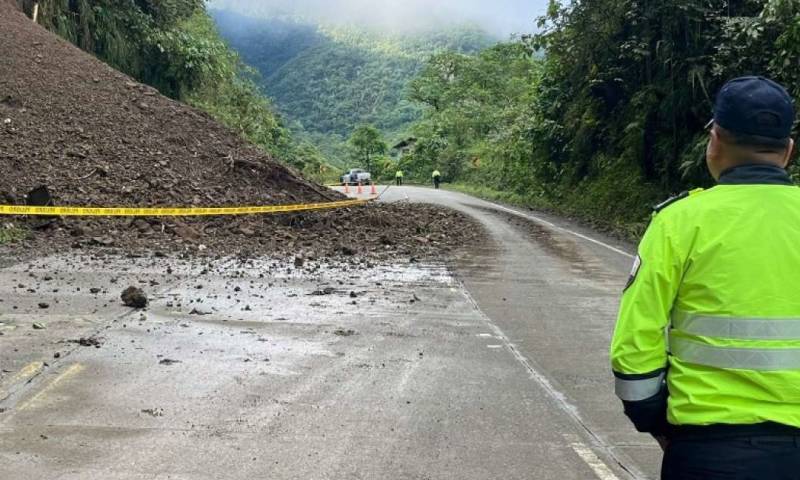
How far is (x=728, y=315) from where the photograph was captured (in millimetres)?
2299

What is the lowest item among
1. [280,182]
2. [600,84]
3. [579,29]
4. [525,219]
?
[525,219]

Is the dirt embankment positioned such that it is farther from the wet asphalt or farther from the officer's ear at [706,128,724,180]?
the officer's ear at [706,128,724,180]

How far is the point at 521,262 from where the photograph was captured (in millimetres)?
14039

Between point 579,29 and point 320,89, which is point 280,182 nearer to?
point 579,29

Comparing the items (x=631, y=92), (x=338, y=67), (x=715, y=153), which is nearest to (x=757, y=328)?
(x=715, y=153)

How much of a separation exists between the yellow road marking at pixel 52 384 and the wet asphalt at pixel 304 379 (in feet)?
0.05

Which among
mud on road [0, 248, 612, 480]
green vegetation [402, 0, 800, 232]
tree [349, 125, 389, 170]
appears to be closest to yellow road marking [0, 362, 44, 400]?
mud on road [0, 248, 612, 480]

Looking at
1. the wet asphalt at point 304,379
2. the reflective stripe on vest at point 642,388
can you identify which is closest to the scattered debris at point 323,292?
the wet asphalt at point 304,379

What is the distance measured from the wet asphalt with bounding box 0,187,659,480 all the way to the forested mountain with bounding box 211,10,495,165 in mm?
86147

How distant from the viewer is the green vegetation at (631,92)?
1736 cm

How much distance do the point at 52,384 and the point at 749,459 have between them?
5.16 m

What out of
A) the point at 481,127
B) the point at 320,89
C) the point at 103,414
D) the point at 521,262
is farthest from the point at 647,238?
the point at 320,89

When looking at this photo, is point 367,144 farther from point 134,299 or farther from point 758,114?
point 758,114

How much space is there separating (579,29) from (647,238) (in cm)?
2320
